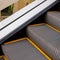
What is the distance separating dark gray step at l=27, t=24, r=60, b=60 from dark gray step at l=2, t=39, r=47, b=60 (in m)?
0.07

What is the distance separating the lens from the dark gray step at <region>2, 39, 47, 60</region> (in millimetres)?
1355

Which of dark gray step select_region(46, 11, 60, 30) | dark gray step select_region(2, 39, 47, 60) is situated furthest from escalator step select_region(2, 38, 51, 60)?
dark gray step select_region(46, 11, 60, 30)

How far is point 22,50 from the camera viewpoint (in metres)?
1.48

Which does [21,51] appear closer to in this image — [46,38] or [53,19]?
[46,38]

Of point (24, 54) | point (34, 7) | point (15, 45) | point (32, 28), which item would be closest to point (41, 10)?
point (34, 7)

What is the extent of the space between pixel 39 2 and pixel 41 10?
0.73ft

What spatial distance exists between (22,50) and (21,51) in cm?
2

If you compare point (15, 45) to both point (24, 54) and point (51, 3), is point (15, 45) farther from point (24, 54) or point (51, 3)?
point (51, 3)

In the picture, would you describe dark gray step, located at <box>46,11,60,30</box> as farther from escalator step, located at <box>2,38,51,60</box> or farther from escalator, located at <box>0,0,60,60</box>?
escalator step, located at <box>2,38,51,60</box>

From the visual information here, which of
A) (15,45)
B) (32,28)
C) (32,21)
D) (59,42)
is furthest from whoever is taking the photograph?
(32,21)

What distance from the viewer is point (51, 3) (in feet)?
6.55

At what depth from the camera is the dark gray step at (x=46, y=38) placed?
4.16 feet

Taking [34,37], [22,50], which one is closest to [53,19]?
[34,37]

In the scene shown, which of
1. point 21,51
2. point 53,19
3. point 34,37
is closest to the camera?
point 21,51
